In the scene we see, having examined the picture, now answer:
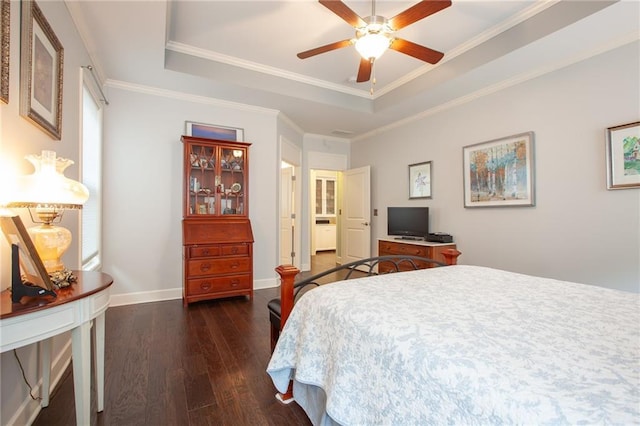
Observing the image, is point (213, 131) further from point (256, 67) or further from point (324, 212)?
point (324, 212)

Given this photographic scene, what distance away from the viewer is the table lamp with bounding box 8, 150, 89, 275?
4.25 feet

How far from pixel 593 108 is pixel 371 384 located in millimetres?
3312

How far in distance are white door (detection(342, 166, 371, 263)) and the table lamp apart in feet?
14.7

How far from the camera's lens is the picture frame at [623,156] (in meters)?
2.46

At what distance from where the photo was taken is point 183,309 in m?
3.29

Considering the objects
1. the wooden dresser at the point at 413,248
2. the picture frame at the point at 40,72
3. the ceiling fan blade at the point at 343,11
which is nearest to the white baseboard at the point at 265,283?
the wooden dresser at the point at 413,248

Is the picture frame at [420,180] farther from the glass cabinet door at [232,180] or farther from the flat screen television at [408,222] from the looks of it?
the glass cabinet door at [232,180]

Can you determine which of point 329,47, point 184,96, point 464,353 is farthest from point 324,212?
point 464,353

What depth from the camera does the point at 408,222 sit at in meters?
4.47

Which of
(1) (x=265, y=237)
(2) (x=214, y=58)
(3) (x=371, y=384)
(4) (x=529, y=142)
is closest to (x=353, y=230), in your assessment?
(1) (x=265, y=237)

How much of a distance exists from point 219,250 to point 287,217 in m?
2.15

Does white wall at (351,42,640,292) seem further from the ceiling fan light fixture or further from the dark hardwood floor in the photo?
the dark hardwood floor

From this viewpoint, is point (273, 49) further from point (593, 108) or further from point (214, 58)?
point (593, 108)

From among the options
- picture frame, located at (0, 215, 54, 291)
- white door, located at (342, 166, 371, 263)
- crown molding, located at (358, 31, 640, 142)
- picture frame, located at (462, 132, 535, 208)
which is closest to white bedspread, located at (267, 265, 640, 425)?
picture frame, located at (0, 215, 54, 291)
